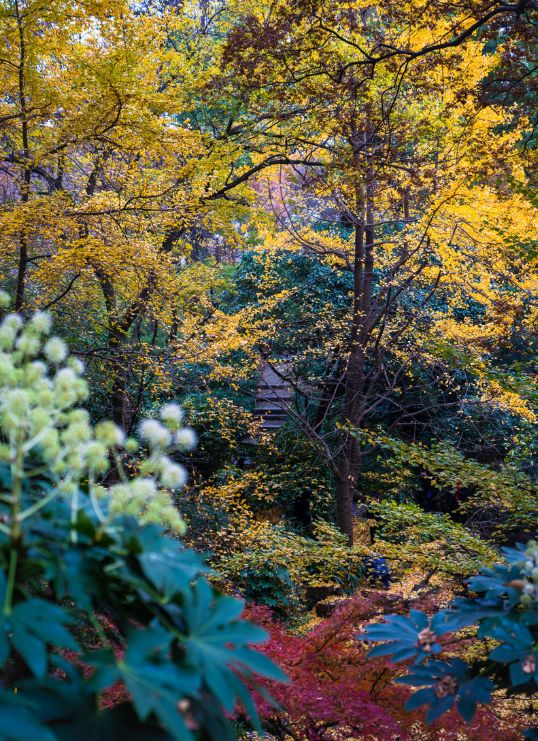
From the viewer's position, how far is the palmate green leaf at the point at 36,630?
0.63 meters

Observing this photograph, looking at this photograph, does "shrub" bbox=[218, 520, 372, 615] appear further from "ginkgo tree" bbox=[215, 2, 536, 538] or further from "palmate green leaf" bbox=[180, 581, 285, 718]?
"palmate green leaf" bbox=[180, 581, 285, 718]

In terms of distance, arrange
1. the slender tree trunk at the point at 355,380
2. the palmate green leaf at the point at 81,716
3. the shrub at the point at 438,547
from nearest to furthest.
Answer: the palmate green leaf at the point at 81,716 < the shrub at the point at 438,547 < the slender tree trunk at the point at 355,380

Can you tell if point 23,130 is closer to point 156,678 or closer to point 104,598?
point 104,598

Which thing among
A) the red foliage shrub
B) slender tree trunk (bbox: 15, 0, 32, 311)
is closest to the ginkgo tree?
slender tree trunk (bbox: 15, 0, 32, 311)

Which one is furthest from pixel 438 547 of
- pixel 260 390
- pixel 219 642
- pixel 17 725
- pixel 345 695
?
pixel 260 390

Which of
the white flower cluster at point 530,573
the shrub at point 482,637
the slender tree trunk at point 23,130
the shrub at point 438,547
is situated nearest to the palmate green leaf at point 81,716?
the shrub at point 482,637

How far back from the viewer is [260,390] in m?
10.1

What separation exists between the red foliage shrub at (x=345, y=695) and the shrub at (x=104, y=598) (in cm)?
151

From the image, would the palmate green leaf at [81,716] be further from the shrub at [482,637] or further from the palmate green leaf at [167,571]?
the shrub at [482,637]

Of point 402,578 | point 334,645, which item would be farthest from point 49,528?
point 402,578

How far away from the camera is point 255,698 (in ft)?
6.82

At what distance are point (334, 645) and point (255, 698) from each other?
65 cm

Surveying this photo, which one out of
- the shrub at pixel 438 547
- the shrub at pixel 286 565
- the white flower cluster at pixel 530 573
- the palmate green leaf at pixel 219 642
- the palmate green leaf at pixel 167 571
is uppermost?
the palmate green leaf at pixel 167 571

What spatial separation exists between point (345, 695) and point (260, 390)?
7972 mm
